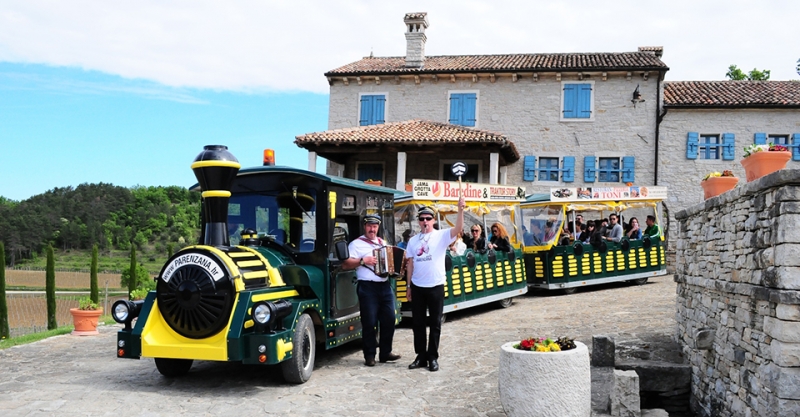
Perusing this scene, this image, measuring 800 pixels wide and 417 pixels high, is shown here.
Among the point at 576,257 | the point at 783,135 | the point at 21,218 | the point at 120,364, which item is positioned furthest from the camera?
the point at 21,218

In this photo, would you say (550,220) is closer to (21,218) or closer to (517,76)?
(517,76)

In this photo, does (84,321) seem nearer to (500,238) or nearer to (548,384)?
(500,238)

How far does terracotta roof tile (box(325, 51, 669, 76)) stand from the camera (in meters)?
23.5

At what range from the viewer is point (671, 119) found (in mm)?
23344

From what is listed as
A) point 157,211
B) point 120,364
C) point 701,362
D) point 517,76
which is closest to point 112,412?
point 120,364

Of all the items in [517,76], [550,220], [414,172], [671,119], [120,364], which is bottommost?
[120,364]

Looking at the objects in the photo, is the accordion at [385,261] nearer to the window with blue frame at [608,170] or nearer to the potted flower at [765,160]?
the potted flower at [765,160]

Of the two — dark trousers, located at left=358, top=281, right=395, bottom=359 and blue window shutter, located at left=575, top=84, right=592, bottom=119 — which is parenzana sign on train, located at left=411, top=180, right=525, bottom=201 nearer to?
dark trousers, located at left=358, top=281, right=395, bottom=359

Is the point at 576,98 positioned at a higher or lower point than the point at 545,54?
lower

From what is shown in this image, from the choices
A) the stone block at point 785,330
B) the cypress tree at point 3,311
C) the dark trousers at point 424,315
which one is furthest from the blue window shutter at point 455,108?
the stone block at point 785,330

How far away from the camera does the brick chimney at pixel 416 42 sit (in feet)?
83.8

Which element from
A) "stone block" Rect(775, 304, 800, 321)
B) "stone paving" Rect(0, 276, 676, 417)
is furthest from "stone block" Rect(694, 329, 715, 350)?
"stone block" Rect(775, 304, 800, 321)

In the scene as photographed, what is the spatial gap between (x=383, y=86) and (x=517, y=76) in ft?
15.8

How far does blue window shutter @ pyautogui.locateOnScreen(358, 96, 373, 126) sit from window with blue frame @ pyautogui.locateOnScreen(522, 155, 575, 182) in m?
5.82
